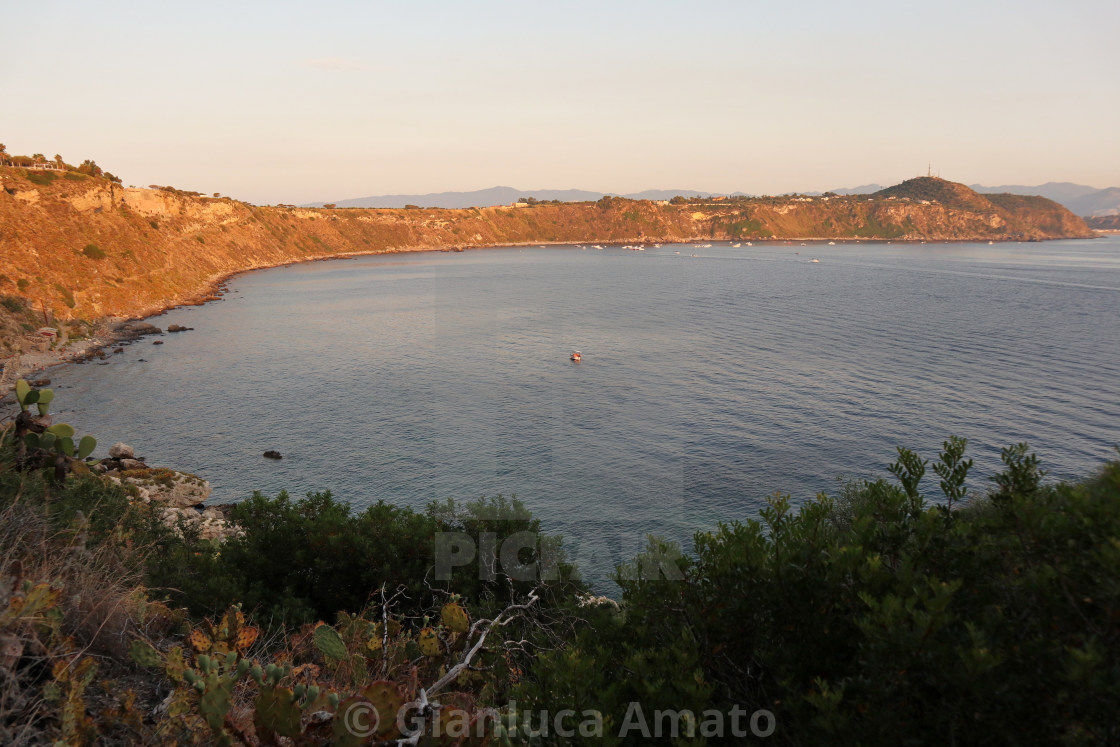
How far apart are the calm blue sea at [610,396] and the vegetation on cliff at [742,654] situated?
794 inches

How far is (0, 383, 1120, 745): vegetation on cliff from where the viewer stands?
4.94 metres

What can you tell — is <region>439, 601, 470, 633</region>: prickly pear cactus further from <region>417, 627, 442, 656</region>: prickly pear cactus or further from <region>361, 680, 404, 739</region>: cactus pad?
<region>361, 680, 404, 739</region>: cactus pad

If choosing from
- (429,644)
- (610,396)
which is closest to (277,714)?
(429,644)

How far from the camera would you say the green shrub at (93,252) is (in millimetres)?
85188

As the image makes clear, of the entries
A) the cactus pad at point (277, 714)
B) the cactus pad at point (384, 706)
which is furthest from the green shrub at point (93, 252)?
the cactus pad at point (384, 706)

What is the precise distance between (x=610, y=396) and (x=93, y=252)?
7817 cm

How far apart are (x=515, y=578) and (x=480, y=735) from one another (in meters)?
11.6

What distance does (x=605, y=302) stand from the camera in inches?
4213

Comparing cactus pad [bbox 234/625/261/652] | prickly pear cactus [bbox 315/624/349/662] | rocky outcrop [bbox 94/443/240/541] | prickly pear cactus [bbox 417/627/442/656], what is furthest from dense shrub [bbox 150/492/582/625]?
rocky outcrop [bbox 94/443/240/541]

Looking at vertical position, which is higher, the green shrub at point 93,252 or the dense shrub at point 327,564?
the green shrub at point 93,252

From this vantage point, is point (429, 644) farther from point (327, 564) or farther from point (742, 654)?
point (327, 564)

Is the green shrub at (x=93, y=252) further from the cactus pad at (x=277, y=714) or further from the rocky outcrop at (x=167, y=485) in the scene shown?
the cactus pad at (x=277, y=714)

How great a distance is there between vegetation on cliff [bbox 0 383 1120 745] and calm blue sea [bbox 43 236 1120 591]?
66.2ft

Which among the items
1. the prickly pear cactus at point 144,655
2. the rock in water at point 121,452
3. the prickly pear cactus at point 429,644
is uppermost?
the prickly pear cactus at point 144,655
